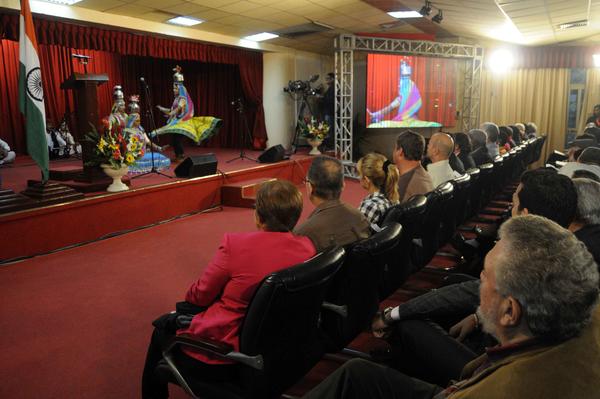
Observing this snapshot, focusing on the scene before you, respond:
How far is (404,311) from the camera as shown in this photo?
6.06ft

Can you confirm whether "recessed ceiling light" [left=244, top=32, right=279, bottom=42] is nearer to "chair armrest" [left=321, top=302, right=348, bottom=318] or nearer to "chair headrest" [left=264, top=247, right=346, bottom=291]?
"chair armrest" [left=321, top=302, right=348, bottom=318]

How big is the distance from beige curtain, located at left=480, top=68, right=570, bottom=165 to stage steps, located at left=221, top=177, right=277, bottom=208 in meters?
7.02

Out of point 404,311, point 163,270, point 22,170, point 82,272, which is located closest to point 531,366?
point 404,311

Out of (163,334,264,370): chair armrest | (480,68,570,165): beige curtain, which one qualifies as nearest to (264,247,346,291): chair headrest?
(163,334,264,370): chair armrest

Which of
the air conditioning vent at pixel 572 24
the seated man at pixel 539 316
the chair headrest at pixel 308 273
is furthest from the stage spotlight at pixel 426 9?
the seated man at pixel 539 316

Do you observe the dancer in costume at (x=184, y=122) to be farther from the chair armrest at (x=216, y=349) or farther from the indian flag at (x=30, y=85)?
the chair armrest at (x=216, y=349)

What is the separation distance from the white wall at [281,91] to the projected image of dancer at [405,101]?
2.15 metres

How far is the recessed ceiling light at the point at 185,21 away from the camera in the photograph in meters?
7.03

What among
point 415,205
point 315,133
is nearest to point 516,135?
point 315,133

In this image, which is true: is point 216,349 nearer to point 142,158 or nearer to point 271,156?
point 142,158

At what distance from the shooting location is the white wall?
1005 cm

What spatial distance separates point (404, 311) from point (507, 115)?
10247 millimetres

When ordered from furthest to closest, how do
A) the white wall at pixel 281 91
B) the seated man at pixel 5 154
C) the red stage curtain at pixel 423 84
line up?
the white wall at pixel 281 91
the red stage curtain at pixel 423 84
the seated man at pixel 5 154

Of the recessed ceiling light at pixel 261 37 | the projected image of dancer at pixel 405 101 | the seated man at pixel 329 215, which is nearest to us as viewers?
the seated man at pixel 329 215
